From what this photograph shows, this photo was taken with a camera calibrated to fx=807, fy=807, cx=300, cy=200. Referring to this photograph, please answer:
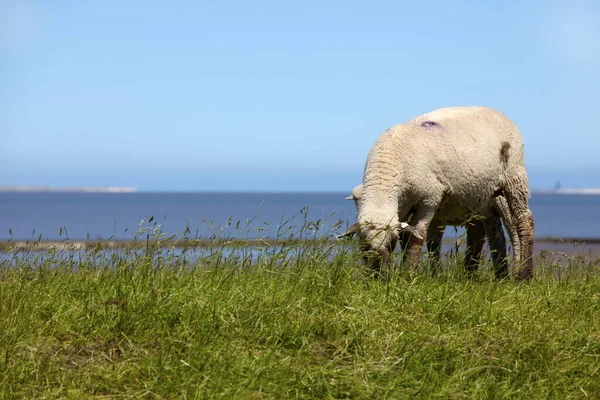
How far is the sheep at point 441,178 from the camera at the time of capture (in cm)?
979

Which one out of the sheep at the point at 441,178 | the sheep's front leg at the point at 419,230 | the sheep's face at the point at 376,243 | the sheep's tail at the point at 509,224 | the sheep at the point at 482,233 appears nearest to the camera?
the sheep's face at the point at 376,243

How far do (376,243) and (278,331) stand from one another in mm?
3076

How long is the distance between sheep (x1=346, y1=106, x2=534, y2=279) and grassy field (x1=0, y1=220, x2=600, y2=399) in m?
1.31

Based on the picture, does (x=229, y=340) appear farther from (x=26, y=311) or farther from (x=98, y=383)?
(x=26, y=311)

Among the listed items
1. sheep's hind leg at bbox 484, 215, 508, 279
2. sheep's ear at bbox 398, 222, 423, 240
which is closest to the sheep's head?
sheep's ear at bbox 398, 222, 423, 240

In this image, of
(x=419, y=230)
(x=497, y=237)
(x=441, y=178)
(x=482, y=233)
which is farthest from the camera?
(x=482, y=233)

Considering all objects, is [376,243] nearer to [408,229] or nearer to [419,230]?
[408,229]

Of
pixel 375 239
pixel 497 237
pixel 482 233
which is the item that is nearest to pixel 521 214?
pixel 497 237

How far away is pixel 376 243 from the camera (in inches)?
367

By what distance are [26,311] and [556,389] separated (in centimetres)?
434

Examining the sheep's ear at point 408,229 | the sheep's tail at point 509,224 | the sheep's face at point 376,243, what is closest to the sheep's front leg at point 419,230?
the sheep's ear at point 408,229

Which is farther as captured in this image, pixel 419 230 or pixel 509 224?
pixel 509 224

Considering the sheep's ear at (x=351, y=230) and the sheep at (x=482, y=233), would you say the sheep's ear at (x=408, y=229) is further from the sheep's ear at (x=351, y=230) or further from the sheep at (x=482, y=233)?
the sheep at (x=482, y=233)

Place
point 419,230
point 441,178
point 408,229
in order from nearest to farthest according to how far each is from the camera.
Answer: point 408,229 → point 419,230 → point 441,178
